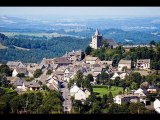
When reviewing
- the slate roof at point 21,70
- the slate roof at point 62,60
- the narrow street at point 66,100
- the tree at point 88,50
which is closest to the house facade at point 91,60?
the tree at point 88,50

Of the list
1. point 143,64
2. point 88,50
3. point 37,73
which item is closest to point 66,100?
point 37,73

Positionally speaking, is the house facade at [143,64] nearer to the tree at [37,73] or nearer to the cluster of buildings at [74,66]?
the cluster of buildings at [74,66]

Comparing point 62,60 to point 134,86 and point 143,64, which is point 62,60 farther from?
point 134,86

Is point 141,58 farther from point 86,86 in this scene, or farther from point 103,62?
point 86,86

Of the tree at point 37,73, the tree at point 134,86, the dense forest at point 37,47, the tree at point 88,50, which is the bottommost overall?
the tree at point 37,73

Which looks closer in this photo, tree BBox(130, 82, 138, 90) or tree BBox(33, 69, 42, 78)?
tree BBox(130, 82, 138, 90)

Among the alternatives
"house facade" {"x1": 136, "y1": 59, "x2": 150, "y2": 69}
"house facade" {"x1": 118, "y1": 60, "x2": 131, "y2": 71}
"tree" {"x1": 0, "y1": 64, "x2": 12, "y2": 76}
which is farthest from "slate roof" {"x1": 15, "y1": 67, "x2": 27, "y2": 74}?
"house facade" {"x1": 136, "y1": 59, "x2": 150, "y2": 69}

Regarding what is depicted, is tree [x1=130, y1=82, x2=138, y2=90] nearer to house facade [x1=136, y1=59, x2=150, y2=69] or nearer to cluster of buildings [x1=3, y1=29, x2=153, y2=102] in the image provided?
cluster of buildings [x1=3, y1=29, x2=153, y2=102]
